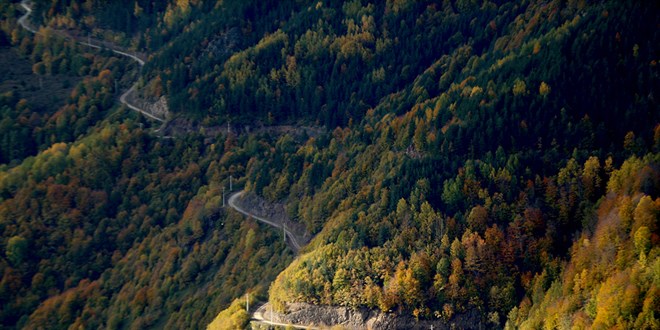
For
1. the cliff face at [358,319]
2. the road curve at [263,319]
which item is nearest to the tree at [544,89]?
the cliff face at [358,319]

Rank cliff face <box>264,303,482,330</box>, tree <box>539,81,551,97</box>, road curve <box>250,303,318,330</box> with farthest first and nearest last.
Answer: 1. tree <box>539,81,551,97</box>
2. road curve <box>250,303,318,330</box>
3. cliff face <box>264,303,482,330</box>

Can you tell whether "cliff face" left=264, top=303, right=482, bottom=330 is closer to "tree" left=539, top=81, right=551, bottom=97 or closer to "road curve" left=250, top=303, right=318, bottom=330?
"road curve" left=250, top=303, right=318, bottom=330

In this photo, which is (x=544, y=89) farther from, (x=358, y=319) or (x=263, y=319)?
(x=263, y=319)

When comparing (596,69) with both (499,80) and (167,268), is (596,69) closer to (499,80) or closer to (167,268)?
(499,80)

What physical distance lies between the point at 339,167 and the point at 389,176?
56.6 ft

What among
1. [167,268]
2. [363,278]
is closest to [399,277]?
[363,278]

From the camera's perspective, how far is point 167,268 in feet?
654

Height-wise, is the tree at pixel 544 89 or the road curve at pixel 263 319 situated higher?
the tree at pixel 544 89

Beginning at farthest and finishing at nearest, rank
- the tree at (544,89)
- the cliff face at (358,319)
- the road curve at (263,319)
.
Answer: the tree at (544,89), the road curve at (263,319), the cliff face at (358,319)

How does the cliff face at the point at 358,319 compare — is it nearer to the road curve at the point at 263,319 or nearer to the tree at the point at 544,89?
the road curve at the point at 263,319

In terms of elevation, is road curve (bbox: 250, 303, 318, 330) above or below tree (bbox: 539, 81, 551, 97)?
below

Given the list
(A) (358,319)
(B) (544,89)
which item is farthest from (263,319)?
(B) (544,89)

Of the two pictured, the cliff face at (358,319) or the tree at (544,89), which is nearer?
the cliff face at (358,319)

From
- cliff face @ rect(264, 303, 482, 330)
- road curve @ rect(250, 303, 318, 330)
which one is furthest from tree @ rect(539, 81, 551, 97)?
road curve @ rect(250, 303, 318, 330)
